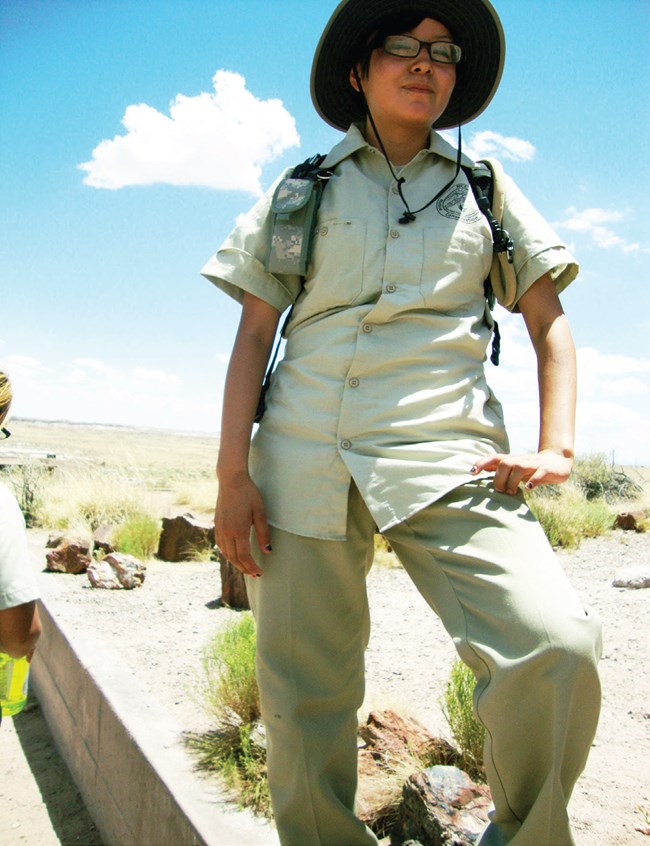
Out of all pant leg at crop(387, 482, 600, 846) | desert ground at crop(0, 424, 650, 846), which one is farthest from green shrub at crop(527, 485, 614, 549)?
pant leg at crop(387, 482, 600, 846)

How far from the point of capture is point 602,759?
120 inches

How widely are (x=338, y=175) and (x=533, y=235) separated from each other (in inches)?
19.8

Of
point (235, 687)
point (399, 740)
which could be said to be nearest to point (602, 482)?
point (235, 687)

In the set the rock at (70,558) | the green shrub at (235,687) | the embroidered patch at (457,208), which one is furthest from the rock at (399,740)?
the rock at (70,558)

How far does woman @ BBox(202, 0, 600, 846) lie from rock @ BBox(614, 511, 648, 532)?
9.03 meters

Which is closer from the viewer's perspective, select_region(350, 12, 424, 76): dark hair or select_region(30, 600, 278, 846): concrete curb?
select_region(350, 12, 424, 76): dark hair

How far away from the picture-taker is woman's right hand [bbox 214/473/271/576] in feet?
5.86

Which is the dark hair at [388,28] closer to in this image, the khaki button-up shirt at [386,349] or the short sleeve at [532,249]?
the khaki button-up shirt at [386,349]

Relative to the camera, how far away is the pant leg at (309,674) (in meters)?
1.74

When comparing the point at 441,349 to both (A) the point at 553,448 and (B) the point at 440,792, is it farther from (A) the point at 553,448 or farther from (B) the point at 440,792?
(B) the point at 440,792

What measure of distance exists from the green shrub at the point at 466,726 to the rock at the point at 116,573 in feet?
13.7

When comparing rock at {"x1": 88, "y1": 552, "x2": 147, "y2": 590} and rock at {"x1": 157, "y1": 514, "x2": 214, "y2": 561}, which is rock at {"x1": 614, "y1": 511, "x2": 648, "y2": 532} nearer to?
rock at {"x1": 157, "y1": 514, "x2": 214, "y2": 561}

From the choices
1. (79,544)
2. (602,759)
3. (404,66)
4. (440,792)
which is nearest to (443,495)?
(404,66)

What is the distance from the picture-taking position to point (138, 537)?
8180mm
